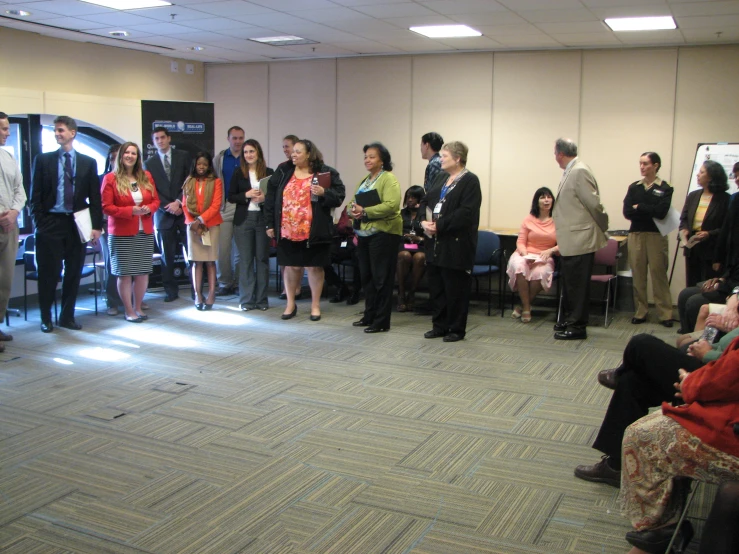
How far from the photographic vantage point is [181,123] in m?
8.45

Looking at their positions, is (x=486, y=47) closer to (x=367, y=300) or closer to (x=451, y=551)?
(x=367, y=300)

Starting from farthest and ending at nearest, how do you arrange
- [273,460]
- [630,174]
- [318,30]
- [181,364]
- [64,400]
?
[630,174] → [318,30] → [181,364] → [64,400] → [273,460]

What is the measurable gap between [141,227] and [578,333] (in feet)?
13.3

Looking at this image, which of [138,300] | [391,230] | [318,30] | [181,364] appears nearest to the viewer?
[181,364]

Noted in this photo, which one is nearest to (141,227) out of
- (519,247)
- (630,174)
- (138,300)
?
(138,300)

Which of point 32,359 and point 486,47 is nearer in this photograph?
point 32,359

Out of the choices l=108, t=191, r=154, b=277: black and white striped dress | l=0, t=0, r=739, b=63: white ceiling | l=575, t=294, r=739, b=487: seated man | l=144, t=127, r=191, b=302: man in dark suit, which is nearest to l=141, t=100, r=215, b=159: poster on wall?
l=144, t=127, r=191, b=302: man in dark suit

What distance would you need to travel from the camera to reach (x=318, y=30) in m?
7.57

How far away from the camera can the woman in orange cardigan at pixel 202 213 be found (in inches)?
285

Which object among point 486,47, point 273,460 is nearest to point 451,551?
point 273,460

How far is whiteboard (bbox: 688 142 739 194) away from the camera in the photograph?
24.1 feet

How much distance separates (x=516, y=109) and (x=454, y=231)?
10.4 ft

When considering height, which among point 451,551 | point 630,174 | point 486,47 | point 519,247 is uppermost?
point 486,47

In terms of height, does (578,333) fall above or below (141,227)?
below
